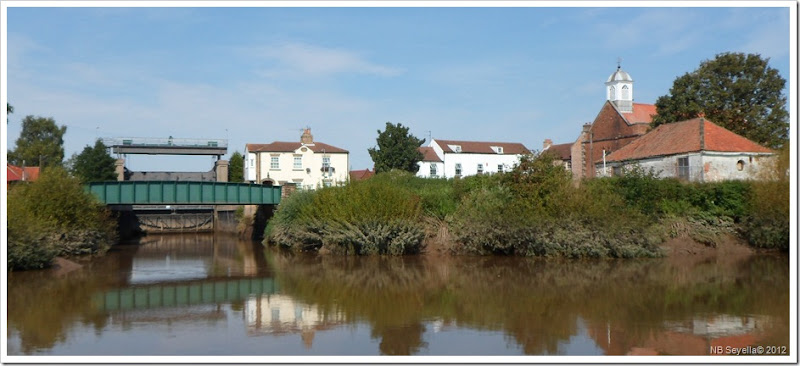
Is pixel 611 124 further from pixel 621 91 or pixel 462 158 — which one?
pixel 462 158

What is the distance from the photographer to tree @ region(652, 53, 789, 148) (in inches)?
1885

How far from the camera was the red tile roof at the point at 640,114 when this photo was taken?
56.9m

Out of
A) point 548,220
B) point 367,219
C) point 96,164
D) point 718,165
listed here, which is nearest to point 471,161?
point 718,165

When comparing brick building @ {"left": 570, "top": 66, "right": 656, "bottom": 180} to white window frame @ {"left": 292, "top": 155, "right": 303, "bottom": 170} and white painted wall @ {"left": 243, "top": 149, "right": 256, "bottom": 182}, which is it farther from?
white painted wall @ {"left": 243, "top": 149, "right": 256, "bottom": 182}

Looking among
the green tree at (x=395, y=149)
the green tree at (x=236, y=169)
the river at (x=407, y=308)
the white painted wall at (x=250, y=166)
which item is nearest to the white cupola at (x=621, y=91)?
the green tree at (x=395, y=149)

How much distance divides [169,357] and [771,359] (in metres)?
10.6

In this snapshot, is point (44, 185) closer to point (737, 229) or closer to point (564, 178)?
point (564, 178)

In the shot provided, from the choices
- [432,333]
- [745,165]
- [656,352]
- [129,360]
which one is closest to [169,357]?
[129,360]

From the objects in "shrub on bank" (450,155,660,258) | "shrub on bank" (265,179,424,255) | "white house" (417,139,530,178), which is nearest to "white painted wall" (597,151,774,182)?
"shrub on bank" (450,155,660,258)

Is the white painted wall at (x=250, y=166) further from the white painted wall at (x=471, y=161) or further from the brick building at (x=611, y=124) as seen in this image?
the brick building at (x=611, y=124)

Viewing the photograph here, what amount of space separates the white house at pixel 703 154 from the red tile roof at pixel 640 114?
1203 centimetres

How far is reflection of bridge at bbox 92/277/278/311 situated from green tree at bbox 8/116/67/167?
2212 inches

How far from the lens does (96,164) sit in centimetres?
6544

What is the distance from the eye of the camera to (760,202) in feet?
103
